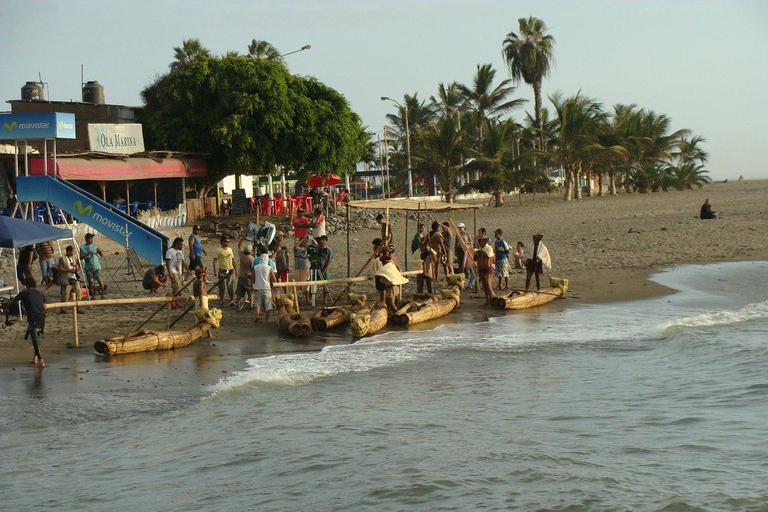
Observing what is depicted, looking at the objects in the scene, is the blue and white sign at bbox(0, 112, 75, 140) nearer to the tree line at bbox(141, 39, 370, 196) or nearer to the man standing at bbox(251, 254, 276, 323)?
the man standing at bbox(251, 254, 276, 323)

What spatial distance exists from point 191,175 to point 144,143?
385cm

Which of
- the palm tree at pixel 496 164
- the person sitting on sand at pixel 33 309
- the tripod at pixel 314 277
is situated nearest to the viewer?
the person sitting on sand at pixel 33 309

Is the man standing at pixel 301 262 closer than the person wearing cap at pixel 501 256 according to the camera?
Yes

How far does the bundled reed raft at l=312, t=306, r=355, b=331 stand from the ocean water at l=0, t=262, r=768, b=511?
126 centimetres

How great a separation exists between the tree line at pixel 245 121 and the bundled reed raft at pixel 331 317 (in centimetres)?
1989

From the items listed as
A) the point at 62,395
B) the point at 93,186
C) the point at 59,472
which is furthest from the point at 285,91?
the point at 59,472

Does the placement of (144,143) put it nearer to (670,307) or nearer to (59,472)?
(670,307)

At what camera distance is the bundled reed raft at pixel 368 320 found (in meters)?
14.6

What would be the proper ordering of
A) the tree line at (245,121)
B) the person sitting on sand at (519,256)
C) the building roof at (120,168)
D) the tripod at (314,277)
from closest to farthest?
the tripod at (314,277)
the person sitting on sand at (519,256)
the building roof at (120,168)
the tree line at (245,121)

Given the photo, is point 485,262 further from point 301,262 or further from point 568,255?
point 568,255

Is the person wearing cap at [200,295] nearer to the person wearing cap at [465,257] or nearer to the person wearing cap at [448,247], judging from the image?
the person wearing cap at [448,247]

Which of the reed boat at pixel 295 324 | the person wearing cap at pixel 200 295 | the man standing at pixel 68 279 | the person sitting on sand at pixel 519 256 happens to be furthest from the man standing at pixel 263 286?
the person sitting on sand at pixel 519 256

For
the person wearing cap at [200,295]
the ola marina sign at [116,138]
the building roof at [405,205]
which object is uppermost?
the ola marina sign at [116,138]

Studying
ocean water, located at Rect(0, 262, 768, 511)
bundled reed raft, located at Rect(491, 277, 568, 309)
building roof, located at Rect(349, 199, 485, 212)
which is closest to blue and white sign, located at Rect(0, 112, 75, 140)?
building roof, located at Rect(349, 199, 485, 212)
